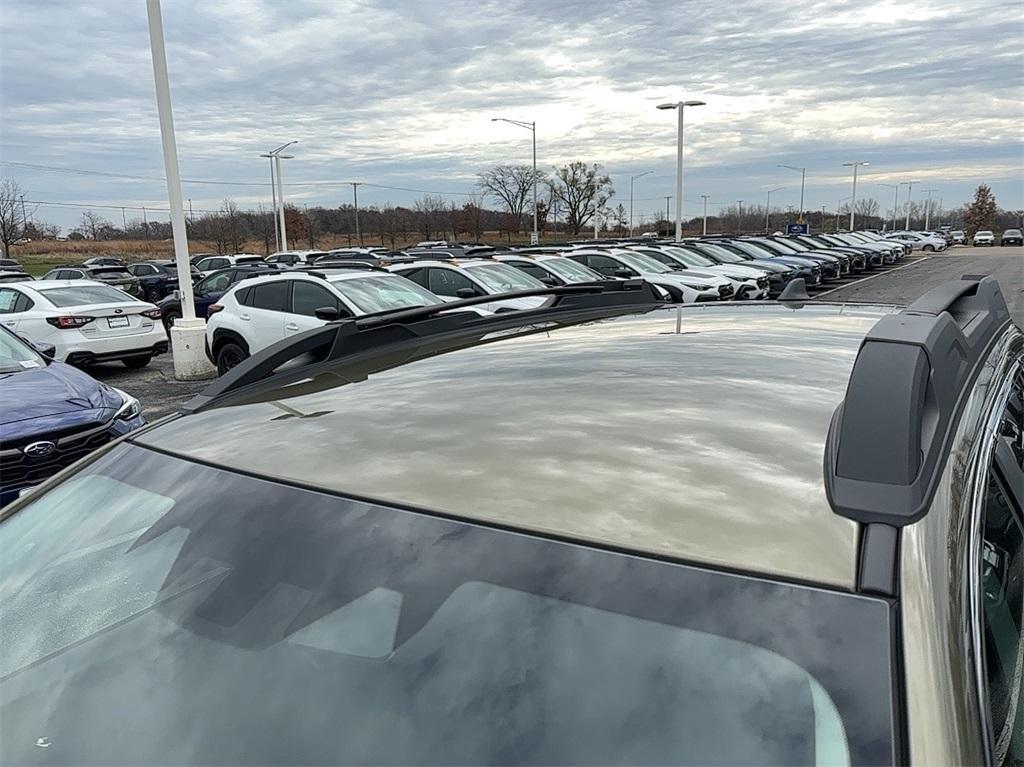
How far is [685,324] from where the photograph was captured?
101 inches

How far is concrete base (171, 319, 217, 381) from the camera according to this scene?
39.0ft

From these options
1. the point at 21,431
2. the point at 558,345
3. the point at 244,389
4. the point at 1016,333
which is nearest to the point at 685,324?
the point at 558,345

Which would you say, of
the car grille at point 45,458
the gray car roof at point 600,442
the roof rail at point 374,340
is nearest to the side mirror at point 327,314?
the car grille at point 45,458

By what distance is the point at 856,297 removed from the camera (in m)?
23.4

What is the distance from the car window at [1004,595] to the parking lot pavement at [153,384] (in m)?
9.12

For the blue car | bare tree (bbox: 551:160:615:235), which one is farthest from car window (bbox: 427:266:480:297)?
bare tree (bbox: 551:160:615:235)

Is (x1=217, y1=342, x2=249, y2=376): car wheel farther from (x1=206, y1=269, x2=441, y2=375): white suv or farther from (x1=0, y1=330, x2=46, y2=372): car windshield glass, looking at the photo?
(x1=0, y1=330, x2=46, y2=372): car windshield glass

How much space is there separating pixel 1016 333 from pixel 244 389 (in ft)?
8.17

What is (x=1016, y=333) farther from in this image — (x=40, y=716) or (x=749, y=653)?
(x=40, y=716)

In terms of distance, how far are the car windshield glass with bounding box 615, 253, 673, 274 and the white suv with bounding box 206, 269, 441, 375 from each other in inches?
377

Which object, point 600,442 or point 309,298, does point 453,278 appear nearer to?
point 309,298

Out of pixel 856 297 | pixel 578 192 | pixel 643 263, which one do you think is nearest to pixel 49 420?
pixel 643 263

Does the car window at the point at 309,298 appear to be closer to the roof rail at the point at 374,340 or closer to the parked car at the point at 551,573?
the roof rail at the point at 374,340

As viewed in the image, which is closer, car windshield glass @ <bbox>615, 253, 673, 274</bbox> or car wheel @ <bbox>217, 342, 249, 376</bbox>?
car wheel @ <bbox>217, 342, 249, 376</bbox>
